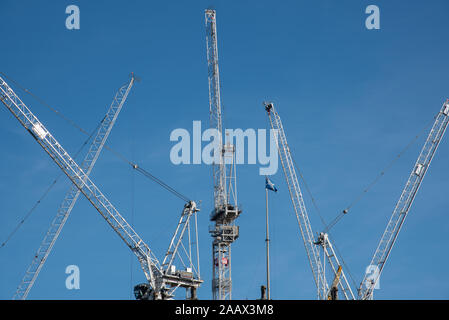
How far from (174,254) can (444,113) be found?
7759 centimetres

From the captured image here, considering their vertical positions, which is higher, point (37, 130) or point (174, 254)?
point (37, 130)

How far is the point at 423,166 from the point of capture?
635ft
